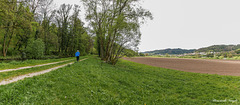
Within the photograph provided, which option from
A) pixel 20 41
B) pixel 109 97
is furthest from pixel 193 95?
pixel 20 41

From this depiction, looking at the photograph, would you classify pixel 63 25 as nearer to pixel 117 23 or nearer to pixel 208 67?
pixel 117 23

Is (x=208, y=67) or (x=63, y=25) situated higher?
(x=63, y=25)

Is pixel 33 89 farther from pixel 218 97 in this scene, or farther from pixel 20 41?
pixel 20 41

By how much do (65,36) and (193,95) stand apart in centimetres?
4262

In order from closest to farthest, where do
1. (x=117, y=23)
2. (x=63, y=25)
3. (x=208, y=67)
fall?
(x=117, y=23), (x=208, y=67), (x=63, y=25)

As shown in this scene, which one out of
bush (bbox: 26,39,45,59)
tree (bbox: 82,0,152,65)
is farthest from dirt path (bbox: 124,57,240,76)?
bush (bbox: 26,39,45,59)

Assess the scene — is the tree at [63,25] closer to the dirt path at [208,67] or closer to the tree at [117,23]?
the tree at [117,23]

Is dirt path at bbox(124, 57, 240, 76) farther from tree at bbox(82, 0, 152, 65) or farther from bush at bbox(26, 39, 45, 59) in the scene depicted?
bush at bbox(26, 39, 45, 59)

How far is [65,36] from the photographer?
1506 inches

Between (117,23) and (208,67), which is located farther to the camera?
(208,67)

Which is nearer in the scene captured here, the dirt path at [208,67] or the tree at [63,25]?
the dirt path at [208,67]

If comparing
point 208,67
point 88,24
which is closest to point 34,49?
point 88,24

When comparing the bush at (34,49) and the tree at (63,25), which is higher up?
the tree at (63,25)

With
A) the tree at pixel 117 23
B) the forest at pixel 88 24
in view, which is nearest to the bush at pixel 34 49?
the forest at pixel 88 24
